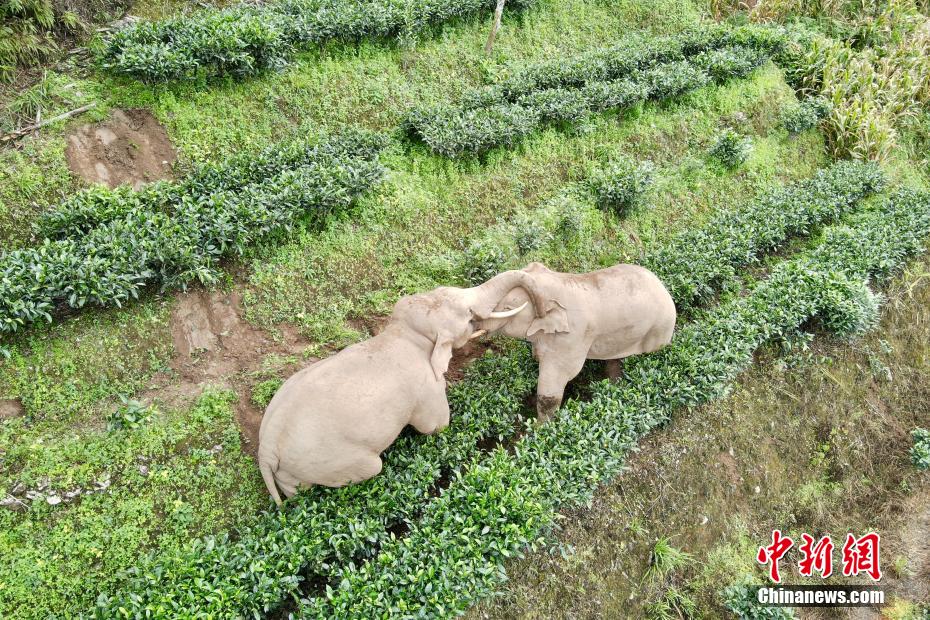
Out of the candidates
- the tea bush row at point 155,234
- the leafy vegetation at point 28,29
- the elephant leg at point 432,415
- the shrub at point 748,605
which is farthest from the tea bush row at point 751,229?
the leafy vegetation at point 28,29

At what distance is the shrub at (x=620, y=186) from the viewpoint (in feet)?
31.4

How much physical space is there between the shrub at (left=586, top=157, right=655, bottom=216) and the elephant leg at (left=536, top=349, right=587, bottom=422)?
12.6 feet

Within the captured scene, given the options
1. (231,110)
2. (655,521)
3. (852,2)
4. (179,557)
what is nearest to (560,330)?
(655,521)

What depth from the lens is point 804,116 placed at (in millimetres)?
12586

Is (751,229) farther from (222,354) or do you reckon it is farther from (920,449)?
(222,354)

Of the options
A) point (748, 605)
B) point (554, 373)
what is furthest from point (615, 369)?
point (748, 605)

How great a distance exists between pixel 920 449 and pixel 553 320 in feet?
21.1

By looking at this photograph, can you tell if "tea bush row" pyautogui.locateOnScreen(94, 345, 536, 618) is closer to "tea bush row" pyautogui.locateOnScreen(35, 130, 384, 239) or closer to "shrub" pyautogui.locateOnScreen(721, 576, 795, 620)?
"shrub" pyautogui.locateOnScreen(721, 576, 795, 620)

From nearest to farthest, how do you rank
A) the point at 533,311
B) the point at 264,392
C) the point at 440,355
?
the point at 440,355
the point at 533,311
the point at 264,392

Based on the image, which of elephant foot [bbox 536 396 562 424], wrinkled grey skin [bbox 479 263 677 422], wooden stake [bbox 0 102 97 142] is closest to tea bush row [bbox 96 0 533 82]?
wooden stake [bbox 0 102 97 142]

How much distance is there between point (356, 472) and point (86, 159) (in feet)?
18.5

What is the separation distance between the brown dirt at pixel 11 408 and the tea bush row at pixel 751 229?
831cm

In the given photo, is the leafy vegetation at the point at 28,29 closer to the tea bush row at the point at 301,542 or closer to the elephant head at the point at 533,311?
the tea bush row at the point at 301,542

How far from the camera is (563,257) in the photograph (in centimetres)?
903
